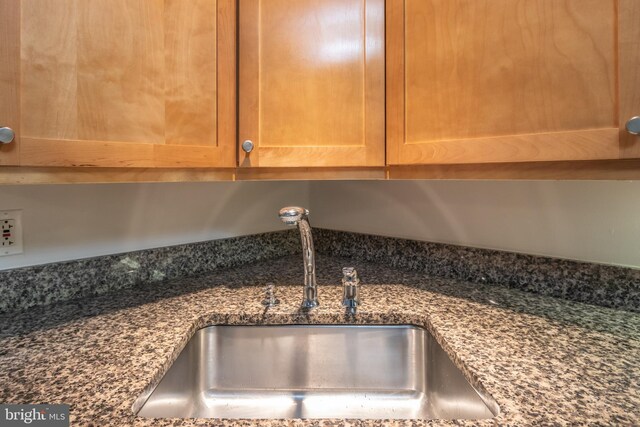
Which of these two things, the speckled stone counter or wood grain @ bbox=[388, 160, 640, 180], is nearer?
the speckled stone counter

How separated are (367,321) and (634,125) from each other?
66 centimetres

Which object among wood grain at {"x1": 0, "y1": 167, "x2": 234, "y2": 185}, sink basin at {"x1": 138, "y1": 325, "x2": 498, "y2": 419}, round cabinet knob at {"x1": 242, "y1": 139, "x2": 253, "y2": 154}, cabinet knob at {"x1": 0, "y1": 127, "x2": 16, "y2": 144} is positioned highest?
round cabinet knob at {"x1": 242, "y1": 139, "x2": 253, "y2": 154}

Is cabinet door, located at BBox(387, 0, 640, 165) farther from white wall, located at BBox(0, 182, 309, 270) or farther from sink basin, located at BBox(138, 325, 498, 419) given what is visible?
white wall, located at BBox(0, 182, 309, 270)

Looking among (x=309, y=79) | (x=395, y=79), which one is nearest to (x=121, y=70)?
(x=309, y=79)

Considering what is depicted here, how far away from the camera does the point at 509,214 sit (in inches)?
46.3

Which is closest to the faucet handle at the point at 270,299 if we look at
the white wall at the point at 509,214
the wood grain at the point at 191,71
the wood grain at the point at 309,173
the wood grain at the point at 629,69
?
the wood grain at the point at 309,173

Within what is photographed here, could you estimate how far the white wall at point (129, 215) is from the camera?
1.03 metres

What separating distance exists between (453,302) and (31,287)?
1.06m

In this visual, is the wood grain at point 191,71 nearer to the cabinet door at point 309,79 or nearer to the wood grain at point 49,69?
the cabinet door at point 309,79

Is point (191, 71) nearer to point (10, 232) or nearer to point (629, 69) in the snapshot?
point (10, 232)

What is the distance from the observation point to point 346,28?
991mm

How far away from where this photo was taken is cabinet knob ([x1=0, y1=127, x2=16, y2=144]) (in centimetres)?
68

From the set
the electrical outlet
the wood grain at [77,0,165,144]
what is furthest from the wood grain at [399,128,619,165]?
the electrical outlet

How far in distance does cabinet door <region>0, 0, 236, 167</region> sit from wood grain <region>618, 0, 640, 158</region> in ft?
2.55
